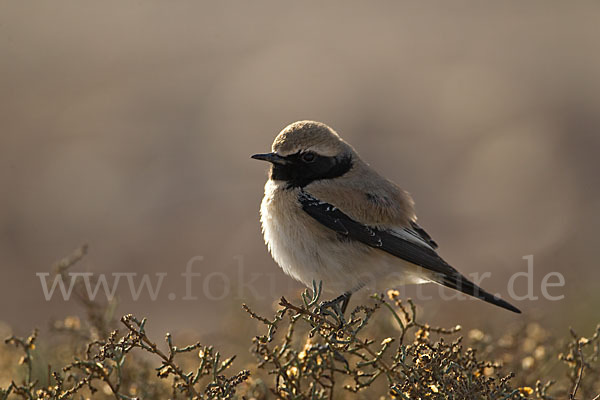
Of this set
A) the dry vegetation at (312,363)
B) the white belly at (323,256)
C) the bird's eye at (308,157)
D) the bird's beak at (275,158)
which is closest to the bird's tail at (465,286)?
the white belly at (323,256)

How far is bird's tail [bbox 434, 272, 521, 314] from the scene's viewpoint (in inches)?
187

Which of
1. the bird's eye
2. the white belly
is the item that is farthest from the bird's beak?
the white belly

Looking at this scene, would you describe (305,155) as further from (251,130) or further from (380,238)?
(251,130)

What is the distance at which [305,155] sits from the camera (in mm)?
5430

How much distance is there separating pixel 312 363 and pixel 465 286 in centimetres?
204

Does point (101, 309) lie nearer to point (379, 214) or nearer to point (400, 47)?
point (379, 214)

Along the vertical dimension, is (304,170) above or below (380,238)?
above

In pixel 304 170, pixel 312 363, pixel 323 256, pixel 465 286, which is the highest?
pixel 304 170

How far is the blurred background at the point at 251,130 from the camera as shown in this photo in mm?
10766

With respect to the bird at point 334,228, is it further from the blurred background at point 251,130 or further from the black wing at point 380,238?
the blurred background at point 251,130

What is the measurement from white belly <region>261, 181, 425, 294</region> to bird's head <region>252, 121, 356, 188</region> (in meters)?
0.21

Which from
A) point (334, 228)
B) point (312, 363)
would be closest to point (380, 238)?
point (334, 228)

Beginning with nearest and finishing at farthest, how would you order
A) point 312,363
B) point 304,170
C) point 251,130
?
point 312,363
point 304,170
point 251,130

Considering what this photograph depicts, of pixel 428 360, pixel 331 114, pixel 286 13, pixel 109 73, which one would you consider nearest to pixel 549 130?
pixel 331 114
